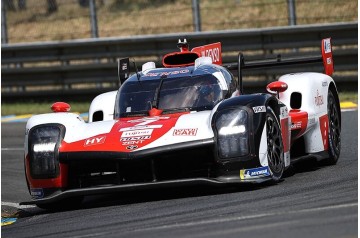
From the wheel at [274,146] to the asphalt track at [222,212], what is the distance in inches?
5.3

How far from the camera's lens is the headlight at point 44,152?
974cm

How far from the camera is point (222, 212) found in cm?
829

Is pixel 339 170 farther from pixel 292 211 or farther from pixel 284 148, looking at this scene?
pixel 292 211

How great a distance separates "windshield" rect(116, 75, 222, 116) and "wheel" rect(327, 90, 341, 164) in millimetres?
1573

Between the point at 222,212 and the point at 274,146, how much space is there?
1778 millimetres

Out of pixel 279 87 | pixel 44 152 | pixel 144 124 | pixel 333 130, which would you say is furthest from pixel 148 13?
pixel 44 152

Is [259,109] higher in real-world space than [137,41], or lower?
higher

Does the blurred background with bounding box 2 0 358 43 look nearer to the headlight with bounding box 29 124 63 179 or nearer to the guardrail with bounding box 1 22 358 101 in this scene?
the guardrail with bounding box 1 22 358 101

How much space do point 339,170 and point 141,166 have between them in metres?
2.24

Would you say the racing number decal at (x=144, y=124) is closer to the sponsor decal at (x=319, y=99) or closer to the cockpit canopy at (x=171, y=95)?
the cockpit canopy at (x=171, y=95)

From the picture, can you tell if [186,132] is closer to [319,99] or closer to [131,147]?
[131,147]

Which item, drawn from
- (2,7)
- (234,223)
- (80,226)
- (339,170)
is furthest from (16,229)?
(2,7)

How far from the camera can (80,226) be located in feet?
28.0

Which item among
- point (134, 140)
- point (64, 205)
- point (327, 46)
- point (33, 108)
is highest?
point (327, 46)
